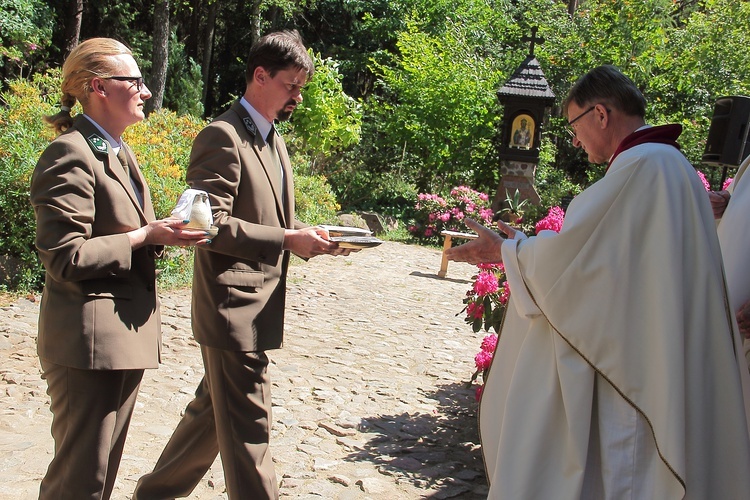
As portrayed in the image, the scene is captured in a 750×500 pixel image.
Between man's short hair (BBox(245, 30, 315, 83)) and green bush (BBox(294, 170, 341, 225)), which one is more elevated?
man's short hair (BBox(245, 30, 315, 83))

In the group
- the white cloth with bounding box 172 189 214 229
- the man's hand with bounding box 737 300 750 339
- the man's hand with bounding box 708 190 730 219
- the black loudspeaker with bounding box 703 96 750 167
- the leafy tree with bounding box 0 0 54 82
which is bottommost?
the man's hand with bounding box 737 300 750 339

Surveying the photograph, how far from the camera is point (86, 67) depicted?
261 centimetres

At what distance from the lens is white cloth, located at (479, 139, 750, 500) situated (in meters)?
2.33

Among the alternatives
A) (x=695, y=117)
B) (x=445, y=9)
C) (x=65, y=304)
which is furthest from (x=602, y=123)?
(x=445, y=9)

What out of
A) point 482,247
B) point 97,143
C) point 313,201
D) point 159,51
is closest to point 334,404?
point 482,247

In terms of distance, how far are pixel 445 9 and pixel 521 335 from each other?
2219cm

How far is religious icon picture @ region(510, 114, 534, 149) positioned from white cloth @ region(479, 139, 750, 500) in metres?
13.9

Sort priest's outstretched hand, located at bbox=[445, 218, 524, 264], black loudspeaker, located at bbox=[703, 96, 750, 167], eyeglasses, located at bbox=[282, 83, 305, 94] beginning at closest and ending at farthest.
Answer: priest's outstretched hand, located at bbox=[445, 218, 524, 264]
eyeglasses, located at bbox=[282, 83, 305, 94]
black loudspeaker, located at bbox=[703, 96, 750, 167]

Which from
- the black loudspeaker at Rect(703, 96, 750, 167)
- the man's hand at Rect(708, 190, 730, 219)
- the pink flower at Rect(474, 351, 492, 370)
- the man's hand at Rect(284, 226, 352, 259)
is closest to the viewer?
the man's hand at Rect(284, 226, 352, 259)

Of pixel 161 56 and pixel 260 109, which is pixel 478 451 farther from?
pixel 161 56

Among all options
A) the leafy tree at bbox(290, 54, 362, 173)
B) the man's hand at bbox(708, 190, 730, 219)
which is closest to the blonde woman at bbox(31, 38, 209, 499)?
the man's hand at bbox(708, 190, 730, 219)

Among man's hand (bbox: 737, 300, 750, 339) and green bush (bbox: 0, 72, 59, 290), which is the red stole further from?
green bush (bbox: 0, 72, 59, 290)

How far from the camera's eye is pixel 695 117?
19031mm

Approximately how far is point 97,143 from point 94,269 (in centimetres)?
46
